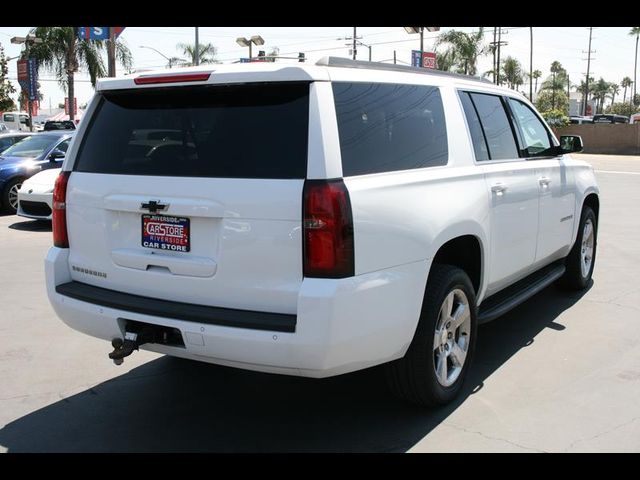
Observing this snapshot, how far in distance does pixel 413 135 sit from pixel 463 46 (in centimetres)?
4429

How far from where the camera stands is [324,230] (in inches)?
118

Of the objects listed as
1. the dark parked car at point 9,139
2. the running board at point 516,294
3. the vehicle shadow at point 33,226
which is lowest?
the vehicle shadow at point 33,226

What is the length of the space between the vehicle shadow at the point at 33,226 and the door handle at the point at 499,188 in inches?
340

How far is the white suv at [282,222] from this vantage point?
9.96 ft

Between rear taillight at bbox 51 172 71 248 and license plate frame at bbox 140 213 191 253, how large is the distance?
25.8 inches

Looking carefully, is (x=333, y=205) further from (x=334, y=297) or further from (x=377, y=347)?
(x=377, y=347)

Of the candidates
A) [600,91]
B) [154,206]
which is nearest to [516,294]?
[154,206]

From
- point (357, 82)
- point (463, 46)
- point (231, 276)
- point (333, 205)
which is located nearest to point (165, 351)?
point (231, 276)

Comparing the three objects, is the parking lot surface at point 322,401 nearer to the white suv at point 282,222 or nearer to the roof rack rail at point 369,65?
the white suv at point 282,222

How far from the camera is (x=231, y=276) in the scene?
3.16m

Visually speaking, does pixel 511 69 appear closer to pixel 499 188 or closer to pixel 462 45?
pixel 462 45

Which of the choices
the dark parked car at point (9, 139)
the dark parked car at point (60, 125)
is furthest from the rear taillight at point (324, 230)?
the dark parked car at point (60, 125)

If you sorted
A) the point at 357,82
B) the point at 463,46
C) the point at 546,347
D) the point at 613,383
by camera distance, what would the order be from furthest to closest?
the point at 463,46, the point at 546,347, the point at 613,383, the point at 357,82

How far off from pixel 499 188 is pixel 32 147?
1121 cm
